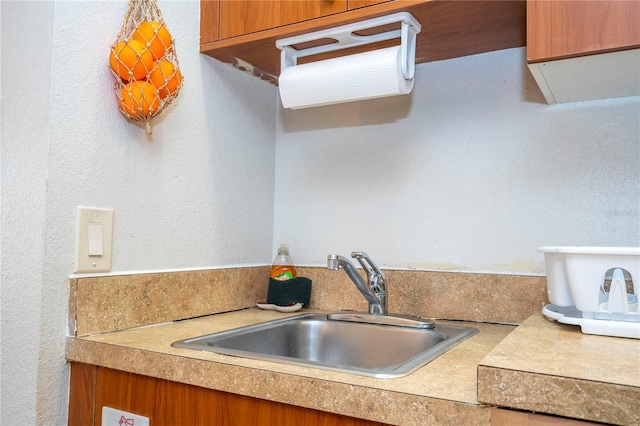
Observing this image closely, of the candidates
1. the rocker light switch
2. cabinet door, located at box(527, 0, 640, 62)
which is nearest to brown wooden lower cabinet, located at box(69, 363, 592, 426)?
the rocker light switch

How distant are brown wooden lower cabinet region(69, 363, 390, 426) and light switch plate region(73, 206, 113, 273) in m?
0.20

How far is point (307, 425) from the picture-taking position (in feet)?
2.57

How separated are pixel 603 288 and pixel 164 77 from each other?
3.09 feet

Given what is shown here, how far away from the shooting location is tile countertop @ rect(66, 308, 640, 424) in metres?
0.59

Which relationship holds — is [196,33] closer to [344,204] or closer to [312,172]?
[312,172]

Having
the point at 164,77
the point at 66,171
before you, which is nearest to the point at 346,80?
the point at 164,77

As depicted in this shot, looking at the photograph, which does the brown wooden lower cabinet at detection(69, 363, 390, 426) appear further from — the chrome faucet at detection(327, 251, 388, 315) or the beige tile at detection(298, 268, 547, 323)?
the beige tile at detection(298, 268, 547, 323)

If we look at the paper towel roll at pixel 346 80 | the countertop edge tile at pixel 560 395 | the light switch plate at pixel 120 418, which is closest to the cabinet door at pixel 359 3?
the paper towel roll at pixel 346 80

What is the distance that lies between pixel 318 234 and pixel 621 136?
84 centimetres

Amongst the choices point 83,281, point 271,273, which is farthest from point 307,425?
point 271,273

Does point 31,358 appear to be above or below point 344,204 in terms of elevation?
below

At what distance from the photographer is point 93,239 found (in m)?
1.07

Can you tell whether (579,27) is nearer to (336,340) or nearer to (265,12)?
(265,12)

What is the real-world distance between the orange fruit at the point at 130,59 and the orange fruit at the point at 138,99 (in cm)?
2
